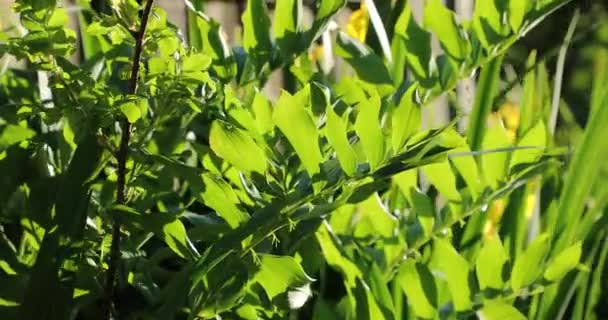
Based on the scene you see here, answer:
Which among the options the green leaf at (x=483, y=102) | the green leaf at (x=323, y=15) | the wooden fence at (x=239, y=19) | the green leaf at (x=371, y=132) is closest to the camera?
the green leaf at (x=371, y=132)

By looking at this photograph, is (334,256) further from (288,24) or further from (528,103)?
→ (528,103)

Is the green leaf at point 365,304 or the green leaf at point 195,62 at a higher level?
the green leaf at point 195,62

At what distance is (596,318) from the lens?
1.05 m

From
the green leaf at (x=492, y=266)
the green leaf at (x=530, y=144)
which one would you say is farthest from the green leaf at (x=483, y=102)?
the green leaf at (x=492, y=266)

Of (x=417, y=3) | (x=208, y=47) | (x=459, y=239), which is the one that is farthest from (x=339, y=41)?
(x=417, y=3)

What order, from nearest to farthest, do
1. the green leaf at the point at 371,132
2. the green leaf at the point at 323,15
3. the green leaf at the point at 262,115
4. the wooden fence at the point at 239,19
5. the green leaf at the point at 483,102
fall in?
the green leaf at the point at 371,132
the green leaf at the point at 262,115
the green leaf at the point at 323,15
the green leaf at the point at 483,102
the wooden fence at the point at 239,19

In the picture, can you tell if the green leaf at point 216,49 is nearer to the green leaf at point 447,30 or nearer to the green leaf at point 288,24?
the green leaf at point 288,24

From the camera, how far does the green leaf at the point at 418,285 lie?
2.14ft

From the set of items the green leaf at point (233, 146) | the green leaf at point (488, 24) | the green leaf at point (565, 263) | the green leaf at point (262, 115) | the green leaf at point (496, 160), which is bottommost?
the green leaf at point (565, 263)

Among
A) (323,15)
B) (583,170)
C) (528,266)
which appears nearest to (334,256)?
(528,266)

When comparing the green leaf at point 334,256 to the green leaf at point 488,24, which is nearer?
the green leaf at point 334,256

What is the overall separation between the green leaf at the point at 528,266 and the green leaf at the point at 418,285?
7cm

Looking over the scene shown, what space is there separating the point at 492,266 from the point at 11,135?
41cm

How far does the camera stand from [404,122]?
623 mm
